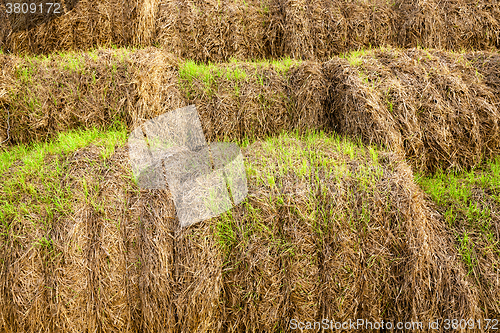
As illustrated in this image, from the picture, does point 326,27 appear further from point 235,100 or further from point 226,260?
point 226,260

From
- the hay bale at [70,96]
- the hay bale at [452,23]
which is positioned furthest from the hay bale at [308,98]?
the hay bale at [70,96]

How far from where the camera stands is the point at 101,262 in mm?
1606

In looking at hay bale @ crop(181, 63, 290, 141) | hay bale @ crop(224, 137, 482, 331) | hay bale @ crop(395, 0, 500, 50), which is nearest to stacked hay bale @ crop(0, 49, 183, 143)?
hay bale @ crop(181, 63, 290, 141)

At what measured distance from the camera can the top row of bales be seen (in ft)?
7.88

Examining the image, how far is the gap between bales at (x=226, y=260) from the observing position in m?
1.58

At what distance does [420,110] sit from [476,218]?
75 centimetres

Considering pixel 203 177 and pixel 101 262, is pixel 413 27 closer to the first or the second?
pixel 203 177

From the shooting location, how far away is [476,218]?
5.83ft

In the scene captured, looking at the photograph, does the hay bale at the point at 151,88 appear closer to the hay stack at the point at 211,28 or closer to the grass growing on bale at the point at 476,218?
the hay stack at the point at 211,28

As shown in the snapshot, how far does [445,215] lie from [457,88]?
2.93ft

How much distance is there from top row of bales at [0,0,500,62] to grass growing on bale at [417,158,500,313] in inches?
48.2

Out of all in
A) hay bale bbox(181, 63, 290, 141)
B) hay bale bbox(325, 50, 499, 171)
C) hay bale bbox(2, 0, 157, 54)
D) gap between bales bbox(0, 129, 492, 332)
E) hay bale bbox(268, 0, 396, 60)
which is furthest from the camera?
hay bale bbox(268, 0, 396, 60)

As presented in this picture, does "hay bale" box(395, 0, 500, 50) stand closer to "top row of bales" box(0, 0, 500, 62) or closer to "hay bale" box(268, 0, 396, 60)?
"top row of bales" box(0, 0, 500, 62)

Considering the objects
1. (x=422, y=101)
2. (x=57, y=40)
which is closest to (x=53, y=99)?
(x=57, y=40)
